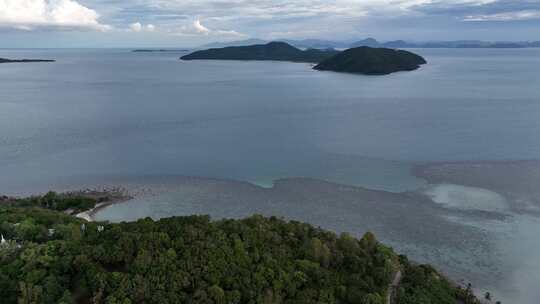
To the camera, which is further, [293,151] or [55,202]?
[293,151]

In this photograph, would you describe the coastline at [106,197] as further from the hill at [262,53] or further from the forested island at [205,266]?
the hill at [262,53]

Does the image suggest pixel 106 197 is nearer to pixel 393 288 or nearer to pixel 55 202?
pixel 55 202

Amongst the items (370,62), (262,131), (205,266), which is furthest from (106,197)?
(370,62)

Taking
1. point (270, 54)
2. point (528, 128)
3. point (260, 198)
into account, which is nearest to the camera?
point (260, 198)

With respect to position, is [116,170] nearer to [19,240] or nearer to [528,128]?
[19,240]

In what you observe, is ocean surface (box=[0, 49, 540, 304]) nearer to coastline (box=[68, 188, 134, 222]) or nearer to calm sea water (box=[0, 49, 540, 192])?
calm sea water (box=[0, 49, 540, 192])

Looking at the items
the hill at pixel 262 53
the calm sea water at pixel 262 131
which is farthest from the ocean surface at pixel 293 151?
the hill at pixel 262 53

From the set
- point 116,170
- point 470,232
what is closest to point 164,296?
point 470,232
